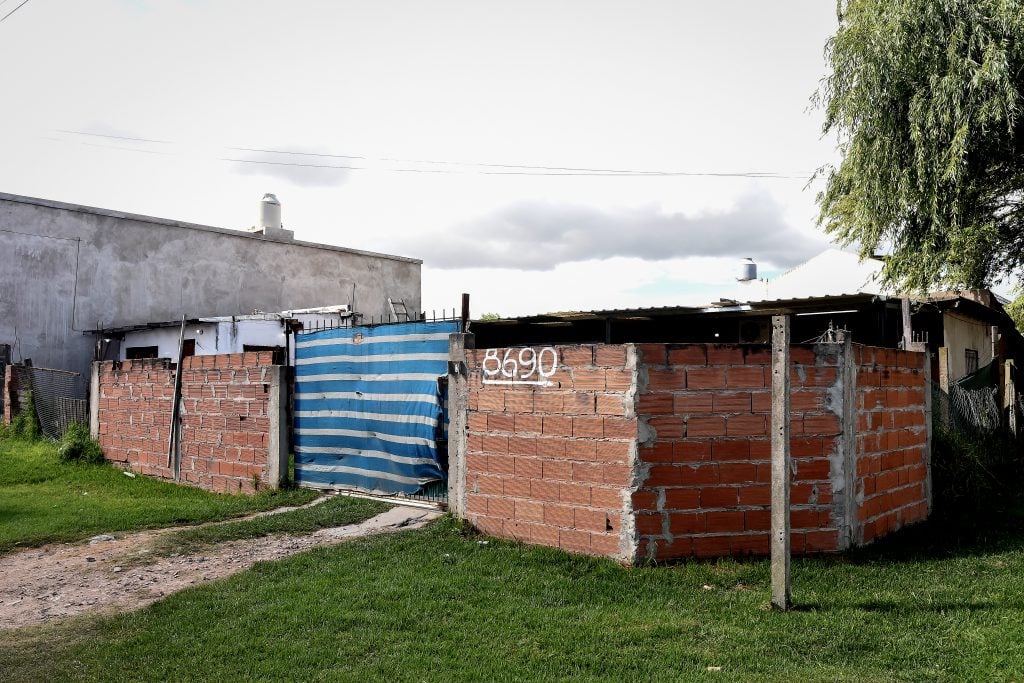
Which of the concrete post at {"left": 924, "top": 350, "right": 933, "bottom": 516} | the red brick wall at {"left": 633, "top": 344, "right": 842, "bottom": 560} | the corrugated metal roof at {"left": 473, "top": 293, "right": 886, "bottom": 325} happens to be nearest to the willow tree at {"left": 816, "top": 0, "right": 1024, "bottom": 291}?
the corrugated metal roof at {"left": 473, "top": 293, "right": 886, "bottom": 325}

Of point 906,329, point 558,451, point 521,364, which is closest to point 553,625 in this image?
point 558,451

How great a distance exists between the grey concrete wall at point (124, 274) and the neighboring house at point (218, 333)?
1381mm

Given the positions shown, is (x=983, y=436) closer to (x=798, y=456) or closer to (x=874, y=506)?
(x=874, y=506)

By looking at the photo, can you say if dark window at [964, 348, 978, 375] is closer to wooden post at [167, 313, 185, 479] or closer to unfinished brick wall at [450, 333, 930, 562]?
unfinished brick wall at [450, 333, 930, 562]

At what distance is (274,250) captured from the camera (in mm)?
24312

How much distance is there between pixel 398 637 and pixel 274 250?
21.1 metres

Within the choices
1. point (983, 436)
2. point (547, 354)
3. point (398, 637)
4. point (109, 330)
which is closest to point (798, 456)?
point (547, 354)

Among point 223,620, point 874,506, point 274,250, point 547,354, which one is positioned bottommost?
point 223,620

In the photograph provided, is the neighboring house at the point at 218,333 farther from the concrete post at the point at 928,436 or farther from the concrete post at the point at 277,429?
the concrete post at the point at 928,436

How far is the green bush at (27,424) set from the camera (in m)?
14.8

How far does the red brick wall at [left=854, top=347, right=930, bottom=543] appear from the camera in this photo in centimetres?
683

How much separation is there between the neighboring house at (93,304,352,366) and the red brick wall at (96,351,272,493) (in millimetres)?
3572

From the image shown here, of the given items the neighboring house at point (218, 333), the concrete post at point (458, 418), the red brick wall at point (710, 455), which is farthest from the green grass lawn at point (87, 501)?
the red brick wall at point (710, 455)

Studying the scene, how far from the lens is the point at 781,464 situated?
5117 mm
